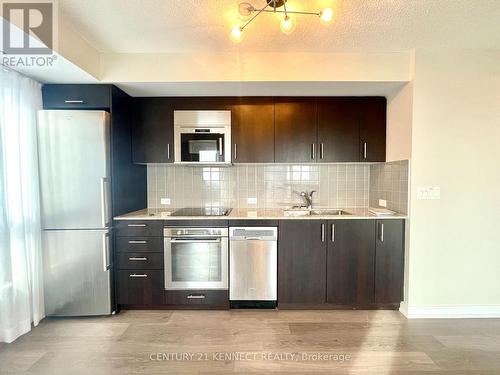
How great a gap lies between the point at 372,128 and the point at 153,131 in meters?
2.46

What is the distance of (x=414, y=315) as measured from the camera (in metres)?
2.44

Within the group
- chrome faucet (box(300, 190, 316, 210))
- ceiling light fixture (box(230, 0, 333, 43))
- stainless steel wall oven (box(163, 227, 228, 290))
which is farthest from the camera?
chrome faucet (box(300, 190, 316, 210))

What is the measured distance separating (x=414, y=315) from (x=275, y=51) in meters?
2.84

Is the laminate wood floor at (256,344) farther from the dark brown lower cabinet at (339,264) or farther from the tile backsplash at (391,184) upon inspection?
the tile backsplash at (391,184)

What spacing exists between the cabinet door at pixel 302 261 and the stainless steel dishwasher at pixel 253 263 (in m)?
0.08

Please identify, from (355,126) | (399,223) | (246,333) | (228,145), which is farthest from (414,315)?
(228,145)

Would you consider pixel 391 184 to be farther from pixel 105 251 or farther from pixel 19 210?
pixel 19 210

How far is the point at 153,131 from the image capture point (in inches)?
112

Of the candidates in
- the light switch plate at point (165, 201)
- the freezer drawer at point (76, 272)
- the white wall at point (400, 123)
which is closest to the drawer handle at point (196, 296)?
the freezer drawer at point (76, 272)

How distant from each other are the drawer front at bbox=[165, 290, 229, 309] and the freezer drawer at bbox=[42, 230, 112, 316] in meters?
0.61

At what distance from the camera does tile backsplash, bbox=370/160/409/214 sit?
98.2 inches

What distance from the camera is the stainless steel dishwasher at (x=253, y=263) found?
255 cm

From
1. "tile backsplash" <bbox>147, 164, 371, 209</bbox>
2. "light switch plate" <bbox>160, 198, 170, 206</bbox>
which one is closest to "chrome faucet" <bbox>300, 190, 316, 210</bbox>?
"tile backsplash" <bbox>147, 164, 371, 209</bbox>

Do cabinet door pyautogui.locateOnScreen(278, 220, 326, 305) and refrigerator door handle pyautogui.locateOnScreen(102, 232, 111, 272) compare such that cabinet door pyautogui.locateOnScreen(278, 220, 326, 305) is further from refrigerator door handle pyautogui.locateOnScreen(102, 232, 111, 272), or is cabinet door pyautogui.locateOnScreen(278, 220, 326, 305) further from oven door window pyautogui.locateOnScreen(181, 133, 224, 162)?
refrigerator door handle pyautogui.locateOnScreen(102, 232, 111, 272)
